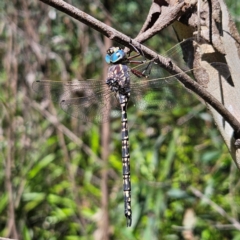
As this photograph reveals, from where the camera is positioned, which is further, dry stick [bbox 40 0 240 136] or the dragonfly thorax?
the dragonfly thorax

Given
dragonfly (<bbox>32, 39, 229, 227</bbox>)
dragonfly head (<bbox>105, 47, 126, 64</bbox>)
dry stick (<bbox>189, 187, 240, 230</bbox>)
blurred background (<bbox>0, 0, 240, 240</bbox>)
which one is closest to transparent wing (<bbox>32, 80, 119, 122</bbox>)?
dragonfly (<bbox>32, 39, 229, 227</bbox>)

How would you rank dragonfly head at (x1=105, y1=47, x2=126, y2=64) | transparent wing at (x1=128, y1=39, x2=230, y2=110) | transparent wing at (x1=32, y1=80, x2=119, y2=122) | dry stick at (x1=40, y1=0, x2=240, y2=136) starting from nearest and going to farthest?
dry stick at (x1=40, y1=0, x2=240, y2=136), transparent wing at (x1=128, y1=39, x2=230, y2=110), dragonfly head at (x1=105, y1=47, x2=126, y2=64), transparent wing at (x1=32, y1=80, x2=119, y2=122)

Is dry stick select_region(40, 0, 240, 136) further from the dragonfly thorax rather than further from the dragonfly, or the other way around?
the dragonfly thorax

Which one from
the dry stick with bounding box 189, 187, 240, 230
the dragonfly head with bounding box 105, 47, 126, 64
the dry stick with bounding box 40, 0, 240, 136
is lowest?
the dry stick with bounding box 189, 187, 240, 230

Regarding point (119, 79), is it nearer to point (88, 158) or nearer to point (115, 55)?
point (115, 55)

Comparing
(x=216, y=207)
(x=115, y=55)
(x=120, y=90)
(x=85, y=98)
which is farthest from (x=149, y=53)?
(x=216, y=207)

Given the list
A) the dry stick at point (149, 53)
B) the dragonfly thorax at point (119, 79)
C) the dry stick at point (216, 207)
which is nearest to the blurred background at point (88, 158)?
the dry stick at point (216, 207)

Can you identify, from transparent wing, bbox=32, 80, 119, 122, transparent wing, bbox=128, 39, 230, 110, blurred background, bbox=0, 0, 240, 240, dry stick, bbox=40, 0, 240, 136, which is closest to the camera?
dry stick, bbox=40, 0, 240, 136

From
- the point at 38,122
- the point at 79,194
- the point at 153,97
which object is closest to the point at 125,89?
the point at 153,97
